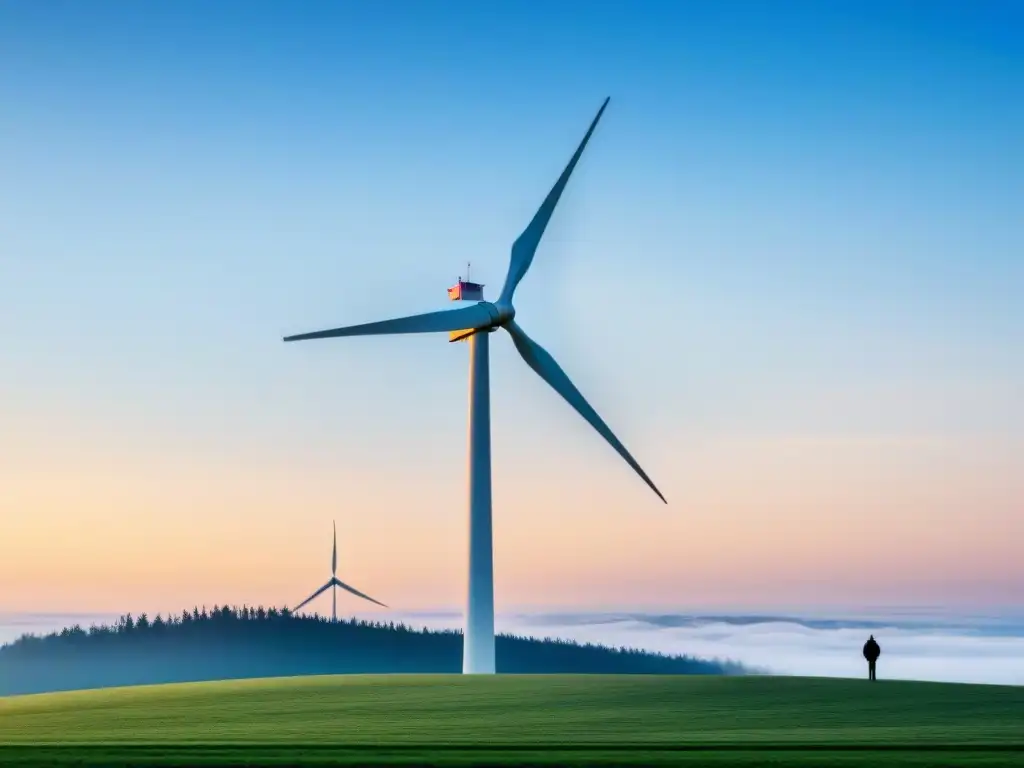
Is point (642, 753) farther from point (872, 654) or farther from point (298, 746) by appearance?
point (872, 654)

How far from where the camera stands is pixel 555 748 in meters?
37.5

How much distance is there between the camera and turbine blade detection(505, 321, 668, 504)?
2938 inches

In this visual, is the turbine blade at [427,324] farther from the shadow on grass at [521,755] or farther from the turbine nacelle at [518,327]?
the shadow on grass at [521,755]

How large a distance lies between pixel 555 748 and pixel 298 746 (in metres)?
7.05

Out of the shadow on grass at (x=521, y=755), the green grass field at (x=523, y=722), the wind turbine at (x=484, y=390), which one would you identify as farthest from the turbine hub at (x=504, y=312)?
the shadow on grass at (x=521, y=755)

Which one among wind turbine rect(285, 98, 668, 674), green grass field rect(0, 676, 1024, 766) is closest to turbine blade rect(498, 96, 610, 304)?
wind turbine rect(285, 98, 668, 674)

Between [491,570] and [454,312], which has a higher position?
[454,312]

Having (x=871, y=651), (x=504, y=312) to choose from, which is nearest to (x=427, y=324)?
(x=504, y=312)

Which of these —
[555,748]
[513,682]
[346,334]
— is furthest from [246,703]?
[555,748]

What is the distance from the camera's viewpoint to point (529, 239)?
273 ft

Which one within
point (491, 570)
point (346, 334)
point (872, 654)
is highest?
point (346, 334)

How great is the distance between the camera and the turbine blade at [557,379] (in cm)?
7462

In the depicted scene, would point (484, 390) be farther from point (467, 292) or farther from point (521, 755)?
point (521, 755)

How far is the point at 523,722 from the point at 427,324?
32.0 m
